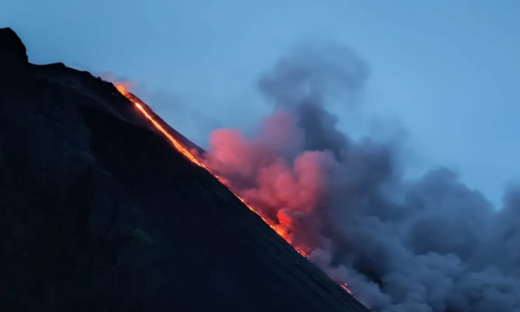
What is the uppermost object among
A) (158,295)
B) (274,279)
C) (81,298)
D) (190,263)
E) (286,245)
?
(286,245)

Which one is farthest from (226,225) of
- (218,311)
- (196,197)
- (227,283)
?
(218,311)

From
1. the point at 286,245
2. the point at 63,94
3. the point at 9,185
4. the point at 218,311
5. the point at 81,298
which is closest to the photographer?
the point at 81,298

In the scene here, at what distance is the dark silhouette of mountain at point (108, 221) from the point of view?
1380 centimetres

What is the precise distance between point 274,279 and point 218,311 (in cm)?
360

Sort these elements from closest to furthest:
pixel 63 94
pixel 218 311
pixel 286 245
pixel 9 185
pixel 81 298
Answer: pixel 81 298
pixel 218 311
pixel 9 185
pixel 63 94
pixel 286 245

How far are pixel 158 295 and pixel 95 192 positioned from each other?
3.55 m

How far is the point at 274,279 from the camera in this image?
17562 millimetres

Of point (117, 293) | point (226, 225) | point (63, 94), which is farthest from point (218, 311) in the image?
point (63, 94)

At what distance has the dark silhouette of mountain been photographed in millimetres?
13797

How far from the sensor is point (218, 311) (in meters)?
14.2

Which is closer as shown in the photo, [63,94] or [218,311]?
[218,311]

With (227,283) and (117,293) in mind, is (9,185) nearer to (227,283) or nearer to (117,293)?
(117,293)

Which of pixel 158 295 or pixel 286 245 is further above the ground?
pixel 286 245

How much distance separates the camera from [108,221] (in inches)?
603
